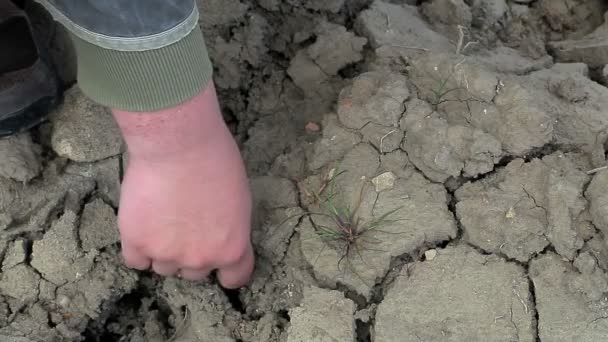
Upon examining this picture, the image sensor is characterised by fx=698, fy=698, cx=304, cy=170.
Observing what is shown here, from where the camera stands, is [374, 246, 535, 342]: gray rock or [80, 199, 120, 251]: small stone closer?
[374, 246, 535, 342]: gray rock

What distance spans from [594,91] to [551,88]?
0.37ft

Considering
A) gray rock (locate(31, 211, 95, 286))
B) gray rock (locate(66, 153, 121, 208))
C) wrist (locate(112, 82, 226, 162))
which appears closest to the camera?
wrist (locate(112, 82, 226, 162))

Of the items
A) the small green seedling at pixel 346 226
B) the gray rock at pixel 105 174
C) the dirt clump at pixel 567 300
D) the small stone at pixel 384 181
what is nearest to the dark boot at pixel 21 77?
the gray rock at pixel 105 174

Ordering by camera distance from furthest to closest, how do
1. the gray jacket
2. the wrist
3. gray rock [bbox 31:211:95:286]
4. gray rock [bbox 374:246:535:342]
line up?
gray rock [bbox 31:211:95:286] → gray rock [bbox 374:246:535:342] → the wrist → the gray jacket

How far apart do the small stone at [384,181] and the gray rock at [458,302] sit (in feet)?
0.69

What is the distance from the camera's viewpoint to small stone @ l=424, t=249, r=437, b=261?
1.67 meters

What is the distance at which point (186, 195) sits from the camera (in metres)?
1.59

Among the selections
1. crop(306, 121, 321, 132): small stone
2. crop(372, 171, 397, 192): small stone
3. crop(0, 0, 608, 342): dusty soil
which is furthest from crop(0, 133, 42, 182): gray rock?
crop(372, 171, 397, 192): small stone

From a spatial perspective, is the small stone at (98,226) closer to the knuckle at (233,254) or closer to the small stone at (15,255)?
the small stone at (15,255)

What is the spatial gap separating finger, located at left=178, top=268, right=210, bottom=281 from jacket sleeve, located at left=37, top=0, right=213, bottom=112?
47 centimetres

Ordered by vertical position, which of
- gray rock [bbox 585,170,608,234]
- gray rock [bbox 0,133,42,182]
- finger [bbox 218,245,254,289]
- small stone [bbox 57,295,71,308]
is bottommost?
small stone [bbox 57,295,71,308]

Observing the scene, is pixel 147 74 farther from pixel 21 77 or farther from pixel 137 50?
pixel 21 77

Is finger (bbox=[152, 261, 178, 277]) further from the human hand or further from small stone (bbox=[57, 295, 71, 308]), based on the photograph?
small stone (bbox=[57, 295, 71, 308])

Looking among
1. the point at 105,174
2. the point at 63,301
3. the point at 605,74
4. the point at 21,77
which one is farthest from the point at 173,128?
the point at 605,74
